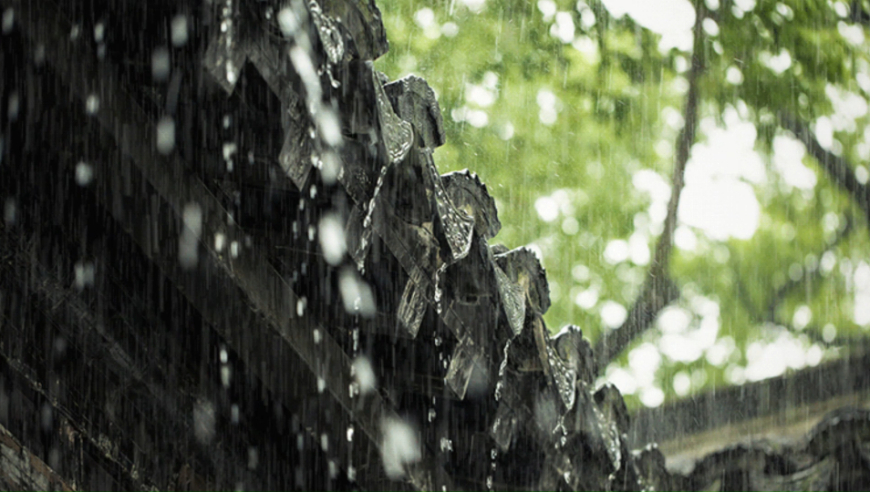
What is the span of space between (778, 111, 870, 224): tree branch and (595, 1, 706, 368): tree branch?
130cm

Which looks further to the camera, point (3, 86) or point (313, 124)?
point (3, 86)

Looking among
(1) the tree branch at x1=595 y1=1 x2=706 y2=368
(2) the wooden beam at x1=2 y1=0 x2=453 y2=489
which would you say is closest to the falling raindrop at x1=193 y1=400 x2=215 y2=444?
(2) the wooden beam at x1=2 y1=0 x2=453 y2=489

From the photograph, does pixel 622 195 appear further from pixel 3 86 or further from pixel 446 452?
pixel 3 86

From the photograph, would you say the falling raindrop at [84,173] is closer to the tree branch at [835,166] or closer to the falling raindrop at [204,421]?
the falling raindrop at [204,421]

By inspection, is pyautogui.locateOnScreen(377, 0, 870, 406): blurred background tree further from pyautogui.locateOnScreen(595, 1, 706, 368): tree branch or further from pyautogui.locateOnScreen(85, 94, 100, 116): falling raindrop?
pyautogui.locateOnScreen(85, 94, 100, 116): falling raindrop

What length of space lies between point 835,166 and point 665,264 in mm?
2723

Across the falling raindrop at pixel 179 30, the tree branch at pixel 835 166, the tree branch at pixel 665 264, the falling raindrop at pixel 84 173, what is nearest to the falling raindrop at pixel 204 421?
the falling raindrop at pixel 84 173

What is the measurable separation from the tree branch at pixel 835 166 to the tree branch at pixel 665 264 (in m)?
1.30

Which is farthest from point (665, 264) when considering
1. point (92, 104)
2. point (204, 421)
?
point (92, 104)

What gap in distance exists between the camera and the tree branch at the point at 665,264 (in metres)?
8.83

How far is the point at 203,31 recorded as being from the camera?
5.67 feet

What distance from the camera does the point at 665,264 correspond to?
29.4ft

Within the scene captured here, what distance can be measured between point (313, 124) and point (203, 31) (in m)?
0.32

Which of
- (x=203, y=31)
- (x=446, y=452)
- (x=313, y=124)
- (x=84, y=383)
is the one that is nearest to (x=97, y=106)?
(x=203, y=31)
